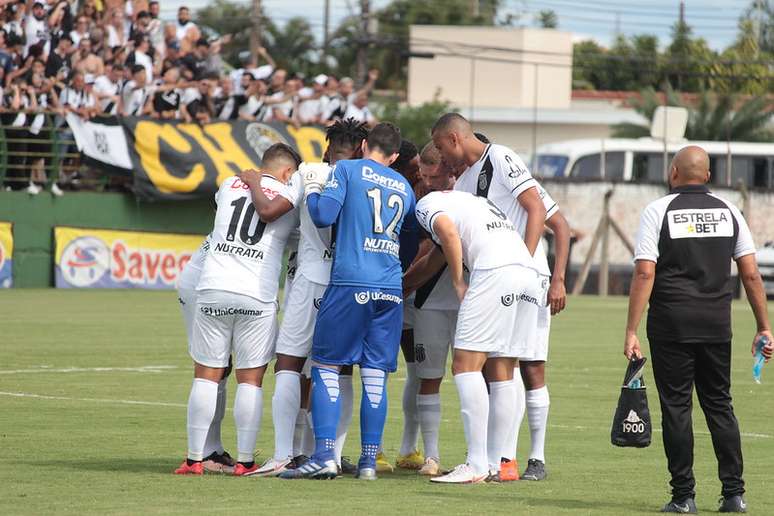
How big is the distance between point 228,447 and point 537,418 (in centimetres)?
230

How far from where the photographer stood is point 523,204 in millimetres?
9828

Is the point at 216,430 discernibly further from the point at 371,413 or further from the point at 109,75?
the point at 109,75

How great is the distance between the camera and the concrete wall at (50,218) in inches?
1184

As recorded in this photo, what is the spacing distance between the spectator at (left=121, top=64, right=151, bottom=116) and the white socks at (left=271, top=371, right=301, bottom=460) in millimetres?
21085

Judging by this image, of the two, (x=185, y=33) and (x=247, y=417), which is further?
(x=185, y=33)

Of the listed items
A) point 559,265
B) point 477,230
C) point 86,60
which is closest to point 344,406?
point 477,230

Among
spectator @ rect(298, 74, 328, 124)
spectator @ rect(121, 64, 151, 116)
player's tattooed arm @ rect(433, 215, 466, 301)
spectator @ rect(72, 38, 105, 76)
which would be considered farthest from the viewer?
spectator @ rect(298, 74, 328, 124)

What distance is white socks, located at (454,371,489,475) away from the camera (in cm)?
932

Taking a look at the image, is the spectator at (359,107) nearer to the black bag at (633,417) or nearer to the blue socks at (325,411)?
the blue socks at (325,411)

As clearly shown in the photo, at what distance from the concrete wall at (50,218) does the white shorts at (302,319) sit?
2127cm

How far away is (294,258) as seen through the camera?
10.2m

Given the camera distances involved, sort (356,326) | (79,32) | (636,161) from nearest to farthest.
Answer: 1. (356,326)
2. (79,32)
3. (636,161)

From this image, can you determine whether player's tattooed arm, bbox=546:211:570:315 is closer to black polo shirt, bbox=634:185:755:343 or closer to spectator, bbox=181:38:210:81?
black polo shirt, bbox=634:185:755:343

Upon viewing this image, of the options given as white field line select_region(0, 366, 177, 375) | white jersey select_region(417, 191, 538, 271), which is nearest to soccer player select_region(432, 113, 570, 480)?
white jersey select_region(417, 191, 538, 271)
